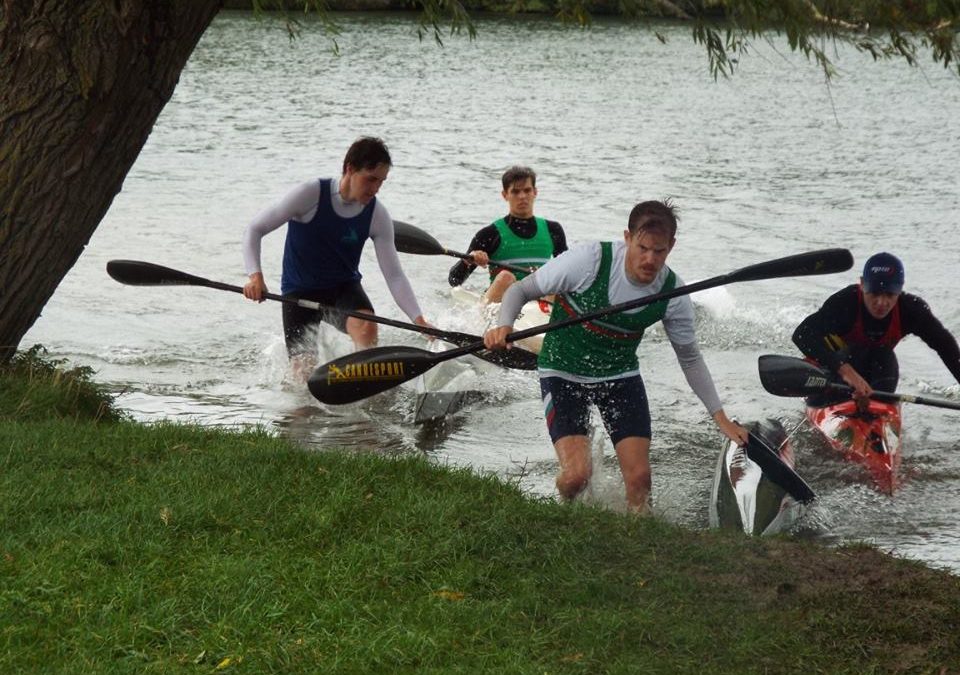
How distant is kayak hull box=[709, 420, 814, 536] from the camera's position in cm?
678

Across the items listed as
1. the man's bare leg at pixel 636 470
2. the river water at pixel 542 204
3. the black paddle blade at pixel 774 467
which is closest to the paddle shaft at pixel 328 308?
the river water at pixel 542 204

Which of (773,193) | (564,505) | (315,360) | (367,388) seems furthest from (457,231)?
(564,505)

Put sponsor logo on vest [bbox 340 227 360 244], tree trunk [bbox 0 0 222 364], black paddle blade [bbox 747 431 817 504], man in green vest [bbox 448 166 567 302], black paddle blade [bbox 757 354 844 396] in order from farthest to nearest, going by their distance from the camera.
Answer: man in green vest [bbox 448 166 567 302]
sponsor logo on vest [bbox 340 227 360 244]
black paddle blade [bbox 757 354 844 396]
black paddle blade [bbox 747 431 817 504]
tree trunk [bbox 0 0 222 364]

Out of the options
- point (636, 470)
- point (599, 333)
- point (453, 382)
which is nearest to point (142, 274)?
point (453, 382)

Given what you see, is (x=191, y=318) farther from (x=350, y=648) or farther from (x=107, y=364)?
(x=350, y=648)

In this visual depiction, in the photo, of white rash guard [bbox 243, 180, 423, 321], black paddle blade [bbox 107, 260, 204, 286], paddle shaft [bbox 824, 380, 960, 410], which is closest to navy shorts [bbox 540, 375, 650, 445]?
paddle shaft [bbox 824, 380, 960, 410]

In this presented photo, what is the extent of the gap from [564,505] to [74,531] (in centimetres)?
199

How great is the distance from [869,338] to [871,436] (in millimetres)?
603

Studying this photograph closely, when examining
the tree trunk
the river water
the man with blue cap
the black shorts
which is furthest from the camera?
the river water

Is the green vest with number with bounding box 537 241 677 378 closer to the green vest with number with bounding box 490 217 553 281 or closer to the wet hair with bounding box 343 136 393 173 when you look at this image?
the wet hair with bounding box 343 136 393 173

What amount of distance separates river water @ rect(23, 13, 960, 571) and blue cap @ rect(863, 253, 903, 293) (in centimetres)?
109

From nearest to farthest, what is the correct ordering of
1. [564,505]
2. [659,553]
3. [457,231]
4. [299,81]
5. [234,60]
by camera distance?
[659,553]
[564,505]
[457,231]
[299,81]
[234,60]

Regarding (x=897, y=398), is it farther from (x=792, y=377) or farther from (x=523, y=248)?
(x=523, y=248)

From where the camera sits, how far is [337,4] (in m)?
45.1
